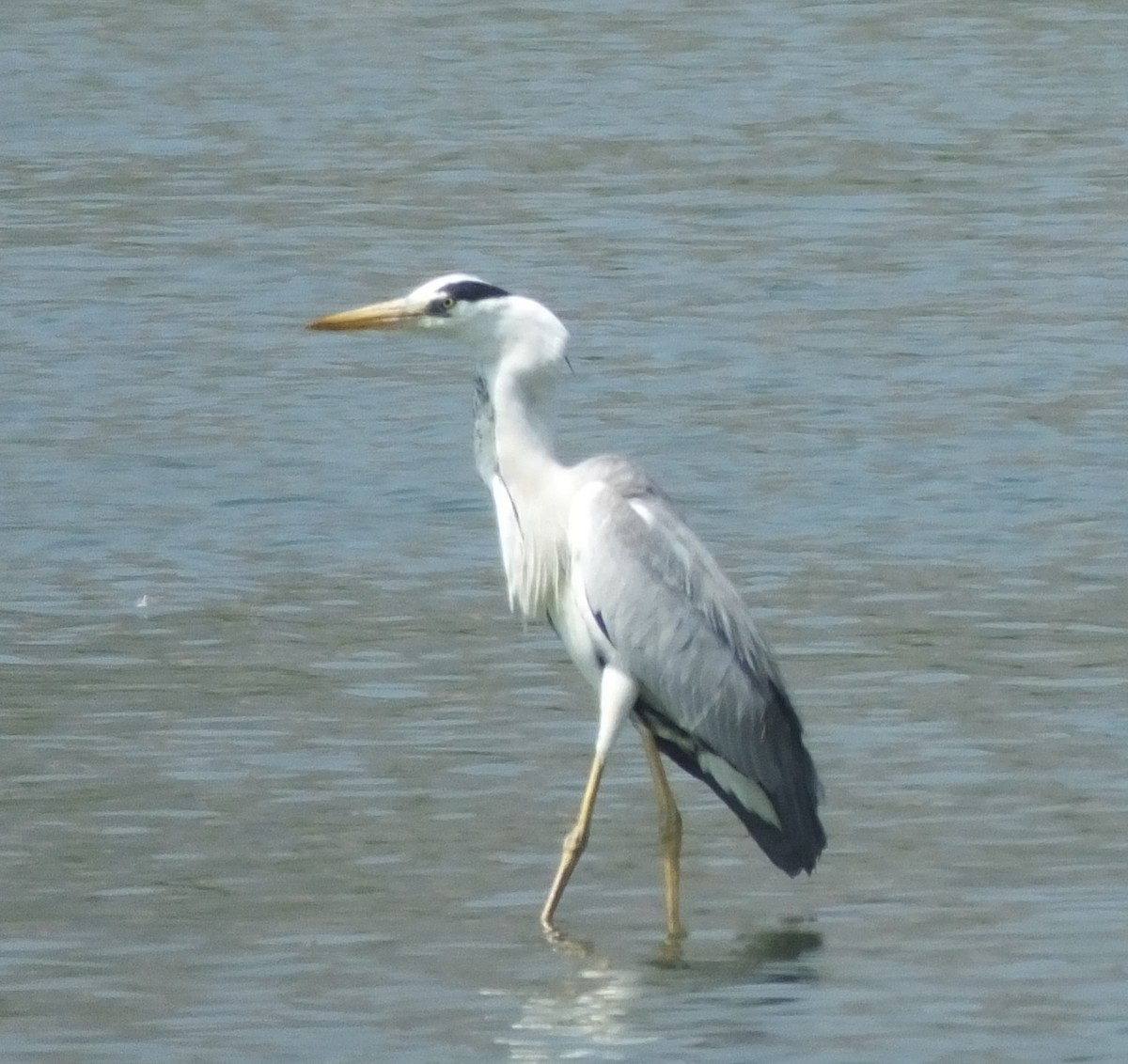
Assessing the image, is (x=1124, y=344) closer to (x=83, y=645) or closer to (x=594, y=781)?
(x=83, y=645)

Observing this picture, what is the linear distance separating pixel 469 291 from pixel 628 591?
881 millimetres

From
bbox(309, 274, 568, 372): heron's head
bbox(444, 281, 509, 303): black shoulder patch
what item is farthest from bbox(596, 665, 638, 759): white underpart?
bbox(444, 281, 509, 303): black shoulder patch

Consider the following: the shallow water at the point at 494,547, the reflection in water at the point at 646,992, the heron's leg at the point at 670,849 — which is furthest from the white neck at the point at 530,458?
the reflection in water at the point at 646,992

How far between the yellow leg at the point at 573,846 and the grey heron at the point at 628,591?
0.08 metres

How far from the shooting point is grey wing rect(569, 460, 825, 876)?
321 inches

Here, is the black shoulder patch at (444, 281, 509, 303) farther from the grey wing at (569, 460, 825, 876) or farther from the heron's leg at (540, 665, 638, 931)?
the heron's leg at (540, 665, 638, 931)

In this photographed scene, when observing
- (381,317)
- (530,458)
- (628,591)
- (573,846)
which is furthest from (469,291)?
(573,846)

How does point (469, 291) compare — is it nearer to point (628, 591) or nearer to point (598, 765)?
point (628, 591)

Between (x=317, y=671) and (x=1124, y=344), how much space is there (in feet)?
22.2

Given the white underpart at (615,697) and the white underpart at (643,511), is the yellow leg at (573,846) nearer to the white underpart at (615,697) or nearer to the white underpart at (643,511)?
the white underpart at (615,697)

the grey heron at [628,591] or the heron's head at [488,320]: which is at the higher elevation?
the heron's head at [488,320]

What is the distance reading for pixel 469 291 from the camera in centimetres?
820

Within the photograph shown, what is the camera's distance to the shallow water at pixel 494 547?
7.47 meters

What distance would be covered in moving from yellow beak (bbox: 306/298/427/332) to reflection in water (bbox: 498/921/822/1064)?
1700 millimetres
